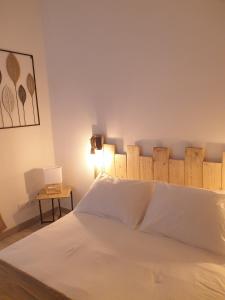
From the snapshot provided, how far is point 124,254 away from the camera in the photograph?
4.87ft

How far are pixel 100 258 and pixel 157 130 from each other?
1.20 m

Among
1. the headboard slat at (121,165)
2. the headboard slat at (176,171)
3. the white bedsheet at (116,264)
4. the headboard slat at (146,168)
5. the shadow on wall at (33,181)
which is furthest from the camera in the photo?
the shadow on wall at (33,181)

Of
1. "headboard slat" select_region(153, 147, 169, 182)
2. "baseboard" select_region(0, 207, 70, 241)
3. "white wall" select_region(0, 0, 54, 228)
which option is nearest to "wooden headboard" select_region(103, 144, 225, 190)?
"headboard slat" select_region(153, 147, 169, 182)

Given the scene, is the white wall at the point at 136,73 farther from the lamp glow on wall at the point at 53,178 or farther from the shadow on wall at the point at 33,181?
the shadow on wall at the point at 33,181

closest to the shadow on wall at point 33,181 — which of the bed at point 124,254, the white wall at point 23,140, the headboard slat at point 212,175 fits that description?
the white wall at point 23,140

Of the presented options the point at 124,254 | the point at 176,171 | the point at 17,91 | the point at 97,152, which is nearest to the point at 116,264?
the point at 124,254

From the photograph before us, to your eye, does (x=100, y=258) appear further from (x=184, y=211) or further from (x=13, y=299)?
(x=184, y=211)

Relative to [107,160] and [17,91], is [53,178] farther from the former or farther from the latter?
[17,91]

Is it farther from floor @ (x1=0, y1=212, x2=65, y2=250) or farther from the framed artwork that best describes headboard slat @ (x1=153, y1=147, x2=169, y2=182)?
floor @ (x1=0, y1=212, x2=65, y2=250)

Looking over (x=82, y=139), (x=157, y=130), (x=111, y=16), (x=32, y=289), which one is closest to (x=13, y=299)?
(x=32, y=289)

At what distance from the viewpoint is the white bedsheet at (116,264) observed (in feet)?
3.82

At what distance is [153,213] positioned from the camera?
1747 millimetres

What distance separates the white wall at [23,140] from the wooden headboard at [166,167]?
3.02 ft

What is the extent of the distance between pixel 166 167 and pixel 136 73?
90 centimetres
